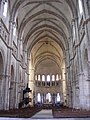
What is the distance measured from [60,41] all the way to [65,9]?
11.6 meters

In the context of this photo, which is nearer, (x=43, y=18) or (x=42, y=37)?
(x=43, y=18)

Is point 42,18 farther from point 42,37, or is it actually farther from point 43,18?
point 42,37

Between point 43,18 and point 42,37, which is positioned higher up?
point 43,18

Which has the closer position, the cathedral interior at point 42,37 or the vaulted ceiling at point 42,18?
the cathedral interior at point 42,37

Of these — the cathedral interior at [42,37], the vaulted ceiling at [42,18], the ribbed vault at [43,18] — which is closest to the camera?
the cathedral interior at [42,37]

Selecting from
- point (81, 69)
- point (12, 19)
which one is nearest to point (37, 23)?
point (12, 19)

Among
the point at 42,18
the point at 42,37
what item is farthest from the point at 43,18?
the point at 42,37

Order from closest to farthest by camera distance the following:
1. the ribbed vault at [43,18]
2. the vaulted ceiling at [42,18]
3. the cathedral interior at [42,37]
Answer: the cathedral interior at [42,37]
the vaulted ceiling at [42,18]
the ribbed vault at [43,18]

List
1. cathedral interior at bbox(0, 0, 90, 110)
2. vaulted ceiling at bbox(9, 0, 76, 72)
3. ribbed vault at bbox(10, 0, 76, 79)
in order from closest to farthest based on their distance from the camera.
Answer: cathedral interior at bbox(0, 0, 90, 110) → vaulted ceiling at bbox(9, 0, 76, 72) → ribbed vault at bbox(10, 0, 76, 79)

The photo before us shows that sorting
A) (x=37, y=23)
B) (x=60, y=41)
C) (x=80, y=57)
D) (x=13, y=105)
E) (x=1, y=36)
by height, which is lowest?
(x=13, y=105)

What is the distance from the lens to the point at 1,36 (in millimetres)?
18359

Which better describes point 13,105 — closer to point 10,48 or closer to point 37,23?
point 10,48

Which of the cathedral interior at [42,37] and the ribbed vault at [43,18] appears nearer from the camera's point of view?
the cathedral interior at [42,37]

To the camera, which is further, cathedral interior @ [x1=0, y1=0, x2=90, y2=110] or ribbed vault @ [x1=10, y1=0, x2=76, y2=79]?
ribbed vault @ [x1=10, y1=0, x2=76, y2=79]
